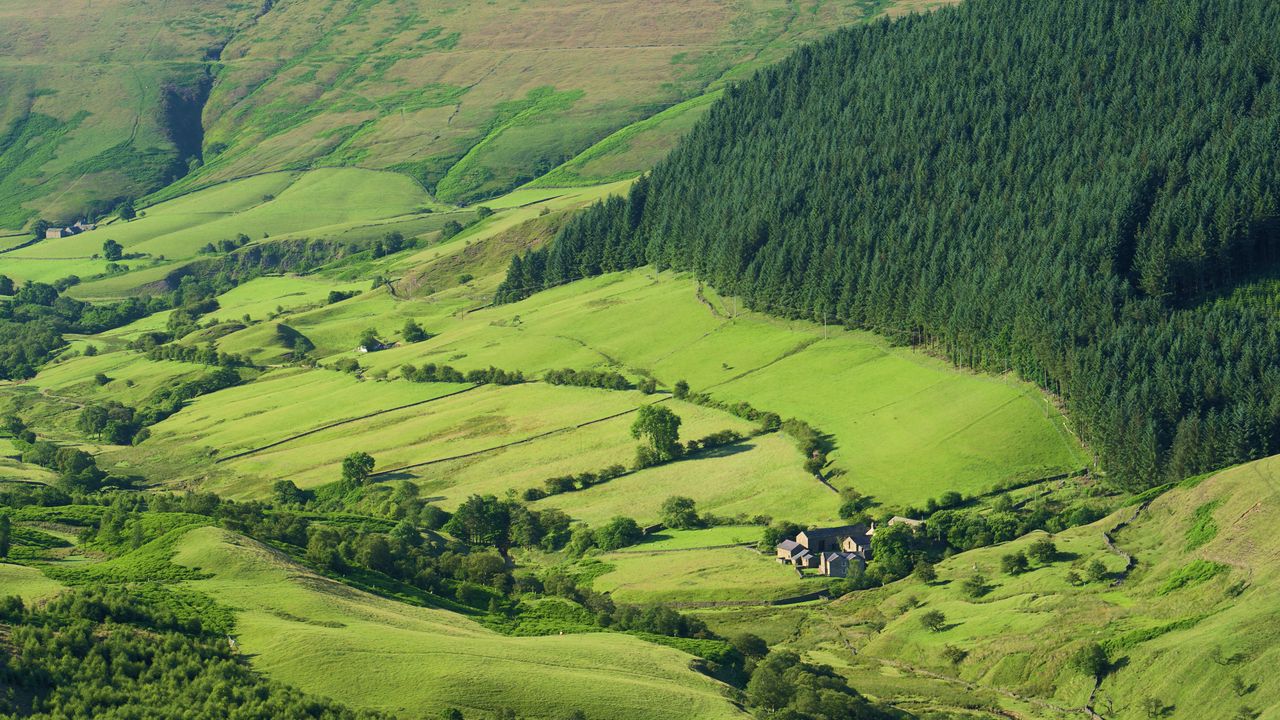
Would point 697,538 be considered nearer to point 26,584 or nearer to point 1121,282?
point 1121,282

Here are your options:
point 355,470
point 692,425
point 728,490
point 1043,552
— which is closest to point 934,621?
point 1043,552

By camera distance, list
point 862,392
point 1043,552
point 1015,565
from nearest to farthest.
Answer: point 1015,565 < point 1043,552 < point 862,392

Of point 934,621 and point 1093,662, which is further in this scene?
point 934,621

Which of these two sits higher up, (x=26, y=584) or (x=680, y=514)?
(x=26, y=584)

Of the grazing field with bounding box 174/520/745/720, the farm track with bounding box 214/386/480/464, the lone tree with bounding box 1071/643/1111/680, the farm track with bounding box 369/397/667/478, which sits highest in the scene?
the grazing field with bounding box 174/520/745/720

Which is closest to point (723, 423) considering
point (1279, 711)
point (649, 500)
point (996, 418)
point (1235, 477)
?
point (649, 500)

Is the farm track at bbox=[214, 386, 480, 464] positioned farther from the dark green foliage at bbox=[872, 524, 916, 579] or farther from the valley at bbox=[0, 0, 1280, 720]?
the dark green foliage at bbox=[872, 524, 916, 579]

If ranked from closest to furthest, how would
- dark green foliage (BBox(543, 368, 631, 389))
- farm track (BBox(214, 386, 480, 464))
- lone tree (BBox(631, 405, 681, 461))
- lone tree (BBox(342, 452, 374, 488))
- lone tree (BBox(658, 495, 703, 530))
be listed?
lone tree (BBox(658, 495, 703, 530)) → lone tree (BBox(631, 405, 681, 461)) → lone tree (BBox(342, 452, 374, 488)) → farm track (BBox(214, 386, 480, 464)) → dark green foliage (BBox(543, 368, 631, 389))

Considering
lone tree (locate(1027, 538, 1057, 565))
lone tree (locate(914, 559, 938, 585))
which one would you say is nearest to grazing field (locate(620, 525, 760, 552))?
lone tree (locate(914, 559, 938, 585))
